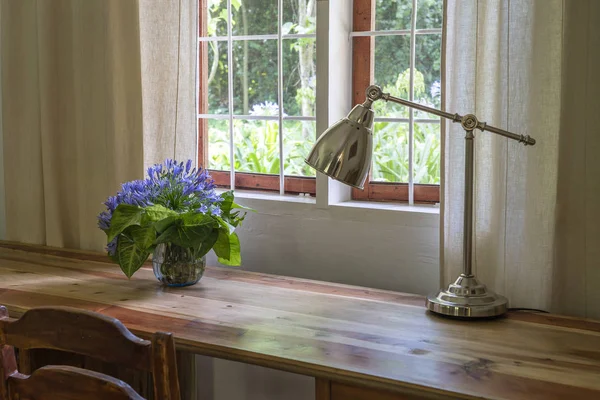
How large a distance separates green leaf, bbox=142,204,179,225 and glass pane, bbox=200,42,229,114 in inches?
26.4

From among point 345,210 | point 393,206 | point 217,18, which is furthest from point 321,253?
point 217,18

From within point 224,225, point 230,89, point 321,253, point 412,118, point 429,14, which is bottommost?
point 321,253

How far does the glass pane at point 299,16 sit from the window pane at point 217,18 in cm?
23

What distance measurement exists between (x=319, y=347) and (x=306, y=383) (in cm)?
71

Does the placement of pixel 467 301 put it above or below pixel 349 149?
below

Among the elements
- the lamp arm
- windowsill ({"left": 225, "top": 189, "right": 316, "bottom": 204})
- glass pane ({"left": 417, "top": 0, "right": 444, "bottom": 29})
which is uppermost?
Answer: glass pane ({"left": 417, "top": 0, "right": 444, "bottom": 29})

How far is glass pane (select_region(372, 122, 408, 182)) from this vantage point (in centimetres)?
225

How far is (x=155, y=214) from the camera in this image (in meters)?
1.98

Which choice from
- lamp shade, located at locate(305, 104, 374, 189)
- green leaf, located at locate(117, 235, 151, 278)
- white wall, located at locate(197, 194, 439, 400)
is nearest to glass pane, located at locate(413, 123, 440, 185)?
white wall, located at locate(197, 194, 439, 400)

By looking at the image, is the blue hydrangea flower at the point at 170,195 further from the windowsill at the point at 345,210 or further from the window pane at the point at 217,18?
the window pane at the point at 217,18

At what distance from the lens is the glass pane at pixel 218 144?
2580 mm

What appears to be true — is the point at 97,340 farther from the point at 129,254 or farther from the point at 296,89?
the point at 296,89

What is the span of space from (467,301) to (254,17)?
120 cm

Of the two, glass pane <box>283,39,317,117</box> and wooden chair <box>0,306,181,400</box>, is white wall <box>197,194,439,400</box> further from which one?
wooden chair <box>0,306,181,400</box>
